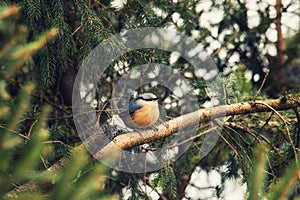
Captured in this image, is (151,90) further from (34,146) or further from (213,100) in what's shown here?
(34,146)

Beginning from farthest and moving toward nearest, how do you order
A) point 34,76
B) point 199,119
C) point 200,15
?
point 200,15
point 34,76
point 199,119

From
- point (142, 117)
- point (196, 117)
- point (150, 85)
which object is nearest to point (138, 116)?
point (142, 117)

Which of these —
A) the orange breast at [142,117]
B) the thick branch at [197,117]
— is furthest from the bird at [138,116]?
the thick branch at [197,117]

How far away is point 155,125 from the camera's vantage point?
7.94 ft

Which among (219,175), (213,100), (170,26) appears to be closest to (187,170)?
(219,175)

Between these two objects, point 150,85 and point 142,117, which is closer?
point 142,117

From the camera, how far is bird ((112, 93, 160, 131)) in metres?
2.45

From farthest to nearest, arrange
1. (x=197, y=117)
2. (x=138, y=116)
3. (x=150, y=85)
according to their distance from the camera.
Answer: (x=150, y=85) → (x=138, y=116) → (x=197, y=117)

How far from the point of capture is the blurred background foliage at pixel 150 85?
78 centimetres

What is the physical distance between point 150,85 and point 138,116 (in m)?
0.65

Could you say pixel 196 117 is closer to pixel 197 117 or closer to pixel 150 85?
pixel 197 117

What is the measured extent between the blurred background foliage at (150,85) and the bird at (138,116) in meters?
0.17

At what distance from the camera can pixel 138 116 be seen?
2494 mm

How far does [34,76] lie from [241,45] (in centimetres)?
151
